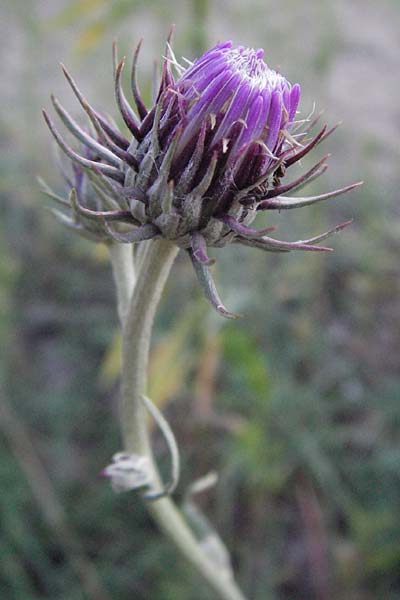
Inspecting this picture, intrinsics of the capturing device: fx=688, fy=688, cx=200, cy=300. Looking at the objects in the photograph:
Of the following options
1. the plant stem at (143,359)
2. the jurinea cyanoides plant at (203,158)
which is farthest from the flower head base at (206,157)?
the plant stem at (143,359)

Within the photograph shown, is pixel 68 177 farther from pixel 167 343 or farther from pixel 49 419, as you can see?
pixel 49 419

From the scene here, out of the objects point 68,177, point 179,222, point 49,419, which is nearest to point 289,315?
point 49,419

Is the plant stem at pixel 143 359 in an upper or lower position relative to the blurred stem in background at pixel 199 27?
lower

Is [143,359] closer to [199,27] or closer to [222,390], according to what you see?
[199,27]

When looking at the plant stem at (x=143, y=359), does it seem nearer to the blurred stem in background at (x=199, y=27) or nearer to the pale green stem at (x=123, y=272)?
the pale green stem at (x=123, y=272)

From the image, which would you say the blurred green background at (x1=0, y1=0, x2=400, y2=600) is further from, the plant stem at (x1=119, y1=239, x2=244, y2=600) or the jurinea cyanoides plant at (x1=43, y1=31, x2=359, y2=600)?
the jurinea cyanoides plant at (x1=43, y1=31, x2=359, y2=600)

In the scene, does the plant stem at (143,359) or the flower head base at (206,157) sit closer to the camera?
the flower head base at (206,157)
